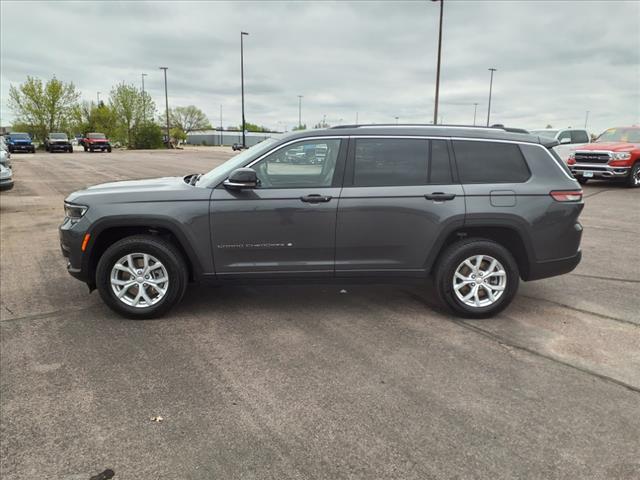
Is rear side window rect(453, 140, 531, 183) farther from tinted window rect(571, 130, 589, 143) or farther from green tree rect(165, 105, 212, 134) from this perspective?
green tree rect(165, 105, 212, 134)

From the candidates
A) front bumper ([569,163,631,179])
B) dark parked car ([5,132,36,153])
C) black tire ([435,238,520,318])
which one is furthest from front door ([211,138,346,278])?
dark parked car ([5,132,36,153])

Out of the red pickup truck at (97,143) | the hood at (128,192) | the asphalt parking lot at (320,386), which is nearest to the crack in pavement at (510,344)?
the asphalt parking lot at (320,386)

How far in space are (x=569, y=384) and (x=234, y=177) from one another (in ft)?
9.84

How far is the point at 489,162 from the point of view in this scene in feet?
14.9

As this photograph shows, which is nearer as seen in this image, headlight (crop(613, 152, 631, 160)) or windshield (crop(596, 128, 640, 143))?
headlight (crop(613, 152, 631, 160))

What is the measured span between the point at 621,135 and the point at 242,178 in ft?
54.2

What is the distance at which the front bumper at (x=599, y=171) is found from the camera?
15.3 m

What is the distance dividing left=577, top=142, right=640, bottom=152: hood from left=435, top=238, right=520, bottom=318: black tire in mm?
13304

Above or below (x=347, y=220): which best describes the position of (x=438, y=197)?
above

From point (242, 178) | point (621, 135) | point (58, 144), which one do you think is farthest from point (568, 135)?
point (58, 144)

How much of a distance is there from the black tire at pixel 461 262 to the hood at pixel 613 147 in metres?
13.3

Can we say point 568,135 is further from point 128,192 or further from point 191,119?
point 191,119

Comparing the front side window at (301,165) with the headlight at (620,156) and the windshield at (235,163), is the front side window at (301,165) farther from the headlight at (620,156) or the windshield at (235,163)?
the headlight at (620,156)

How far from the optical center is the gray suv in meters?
4.35
